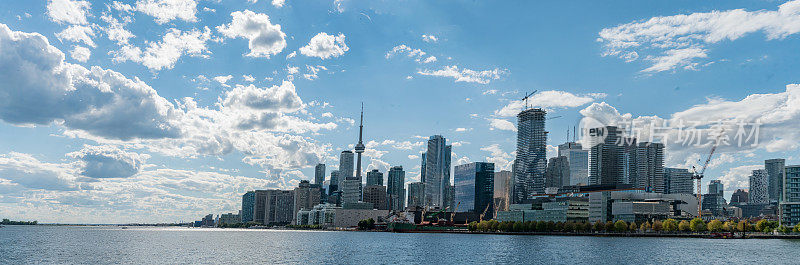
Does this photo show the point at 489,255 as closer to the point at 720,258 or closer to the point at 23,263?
the point at 720,258

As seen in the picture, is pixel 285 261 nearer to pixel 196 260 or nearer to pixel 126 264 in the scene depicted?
pixel 196 260

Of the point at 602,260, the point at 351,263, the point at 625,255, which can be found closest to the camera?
the point at 351,263

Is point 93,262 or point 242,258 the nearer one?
point 93,262

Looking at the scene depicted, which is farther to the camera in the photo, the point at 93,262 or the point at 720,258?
the point at 720,258

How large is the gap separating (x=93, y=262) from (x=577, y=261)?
3916 inches

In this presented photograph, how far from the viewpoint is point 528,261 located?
456 ft

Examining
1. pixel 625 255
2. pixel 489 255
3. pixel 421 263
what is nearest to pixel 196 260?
pixel 421 263

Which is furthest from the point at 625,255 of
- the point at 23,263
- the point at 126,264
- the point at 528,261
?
the point at 23,263

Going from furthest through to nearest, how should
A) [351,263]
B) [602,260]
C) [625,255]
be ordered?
[625,255]
[602,260]
[351,263]

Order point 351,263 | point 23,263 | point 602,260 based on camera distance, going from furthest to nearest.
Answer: point 602,260 < point 351,263 < point 23,263

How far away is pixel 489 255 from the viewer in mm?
159750

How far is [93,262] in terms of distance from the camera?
126750mm

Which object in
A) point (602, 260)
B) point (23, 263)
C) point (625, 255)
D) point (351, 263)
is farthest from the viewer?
point (625, 255)

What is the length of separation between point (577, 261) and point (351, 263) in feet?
160
